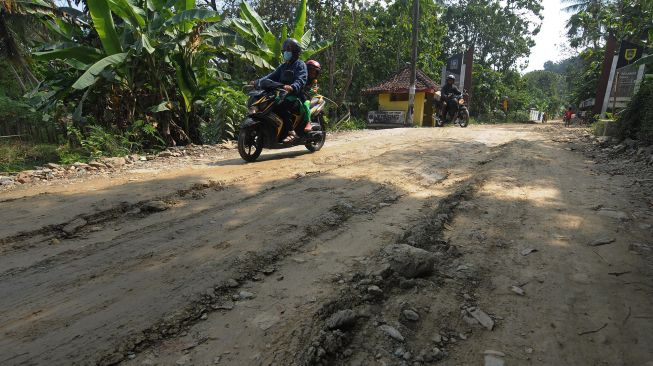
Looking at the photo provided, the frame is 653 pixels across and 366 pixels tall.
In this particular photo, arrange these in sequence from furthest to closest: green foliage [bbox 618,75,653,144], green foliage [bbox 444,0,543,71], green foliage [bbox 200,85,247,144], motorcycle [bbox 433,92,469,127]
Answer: green foliage [bbox 444,0,543,71], motorcycle [bbox 433,92,469,127], green foliage [bbox 200,85,247,144], green foliage [bbox 618,75,653,144]

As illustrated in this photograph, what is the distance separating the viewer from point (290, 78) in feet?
19.8

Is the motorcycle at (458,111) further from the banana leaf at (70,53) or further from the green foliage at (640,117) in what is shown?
A: the banana leaf at (70,53)

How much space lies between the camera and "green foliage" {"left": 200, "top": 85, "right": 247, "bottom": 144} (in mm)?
7770

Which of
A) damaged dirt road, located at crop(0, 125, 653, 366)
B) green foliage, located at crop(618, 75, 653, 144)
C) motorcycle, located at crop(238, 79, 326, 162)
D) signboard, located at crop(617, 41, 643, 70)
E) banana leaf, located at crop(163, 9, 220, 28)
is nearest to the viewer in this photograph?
damaged dirt road, located at crop(0, 125, 653, 366)

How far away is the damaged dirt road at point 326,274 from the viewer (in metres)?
1.65

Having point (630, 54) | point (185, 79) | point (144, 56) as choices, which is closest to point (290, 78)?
point (185, 79)

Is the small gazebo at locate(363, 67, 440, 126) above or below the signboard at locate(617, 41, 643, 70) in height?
below

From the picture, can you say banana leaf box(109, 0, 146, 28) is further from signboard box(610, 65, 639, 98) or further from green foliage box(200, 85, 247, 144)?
signboard box(610, 65, 639, 98)

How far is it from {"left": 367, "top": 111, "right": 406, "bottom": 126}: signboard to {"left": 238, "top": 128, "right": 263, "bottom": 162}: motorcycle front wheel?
14.3 metres

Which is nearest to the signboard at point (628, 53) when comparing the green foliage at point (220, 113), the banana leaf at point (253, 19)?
the banana leaf at point (253, 19)

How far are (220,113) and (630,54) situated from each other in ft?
57.3

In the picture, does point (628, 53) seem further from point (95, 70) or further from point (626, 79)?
point (95, 70)

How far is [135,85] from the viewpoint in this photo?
23.4 feet

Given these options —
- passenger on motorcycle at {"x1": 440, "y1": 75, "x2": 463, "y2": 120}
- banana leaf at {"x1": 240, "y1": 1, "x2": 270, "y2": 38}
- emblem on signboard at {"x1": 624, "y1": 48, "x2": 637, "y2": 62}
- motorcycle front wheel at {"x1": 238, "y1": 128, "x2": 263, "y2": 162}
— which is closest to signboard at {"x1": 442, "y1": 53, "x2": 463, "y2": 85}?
emblem on signboard at {"x1": 624, "y1": 48, "x2": 637, "y2": 62}
